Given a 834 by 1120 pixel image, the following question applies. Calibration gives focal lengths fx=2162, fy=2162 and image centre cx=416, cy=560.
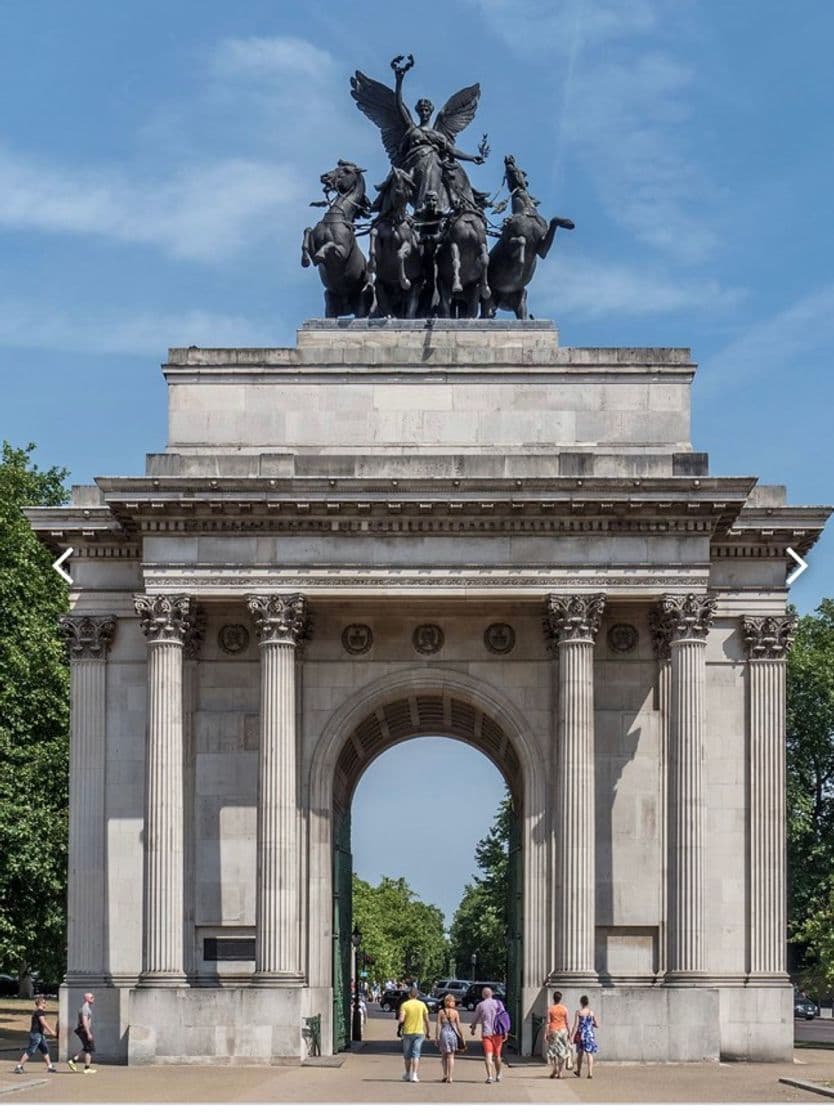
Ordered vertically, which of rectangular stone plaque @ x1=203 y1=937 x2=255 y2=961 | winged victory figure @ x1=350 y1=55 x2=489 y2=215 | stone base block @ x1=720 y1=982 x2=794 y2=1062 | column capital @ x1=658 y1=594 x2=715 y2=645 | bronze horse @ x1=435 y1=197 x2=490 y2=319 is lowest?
stone base block @ x1=720 y1=982 x2=794 y2=1062

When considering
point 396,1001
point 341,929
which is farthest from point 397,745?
point 396,1001

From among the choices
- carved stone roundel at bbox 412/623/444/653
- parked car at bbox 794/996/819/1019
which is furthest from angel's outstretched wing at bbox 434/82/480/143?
parked car at bbox 794/996/819/1019

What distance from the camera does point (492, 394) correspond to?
2109 inches

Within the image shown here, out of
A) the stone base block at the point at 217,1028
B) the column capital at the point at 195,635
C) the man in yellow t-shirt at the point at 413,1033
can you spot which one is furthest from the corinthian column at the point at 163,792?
the man in yellow t-shirt at the point at 413,1033

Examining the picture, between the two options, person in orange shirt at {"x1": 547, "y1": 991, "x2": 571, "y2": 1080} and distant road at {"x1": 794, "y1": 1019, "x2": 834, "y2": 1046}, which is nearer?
person in orange shirt at {"x1": 547, "y1": 991, "x2": 571, "y2": 1080}

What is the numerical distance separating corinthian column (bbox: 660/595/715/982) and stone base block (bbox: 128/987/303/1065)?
8.89 m

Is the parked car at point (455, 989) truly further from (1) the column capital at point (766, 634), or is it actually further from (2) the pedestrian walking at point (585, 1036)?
(2) the pedestrian walking at point (585, 1036)

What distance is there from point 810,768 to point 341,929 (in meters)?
42.6

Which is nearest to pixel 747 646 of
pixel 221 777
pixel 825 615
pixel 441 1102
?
pixel 221 777

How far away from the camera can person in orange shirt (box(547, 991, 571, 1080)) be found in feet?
147

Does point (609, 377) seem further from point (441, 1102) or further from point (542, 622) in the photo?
point (441, 1102)

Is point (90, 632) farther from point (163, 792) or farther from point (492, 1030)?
point (492, 1030)

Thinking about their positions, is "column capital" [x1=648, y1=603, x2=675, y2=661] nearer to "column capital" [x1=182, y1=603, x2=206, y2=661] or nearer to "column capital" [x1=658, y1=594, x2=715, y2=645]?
"column capital" [x1=658, y1=594, x2=715, y2=645]

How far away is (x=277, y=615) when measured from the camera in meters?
50.2
